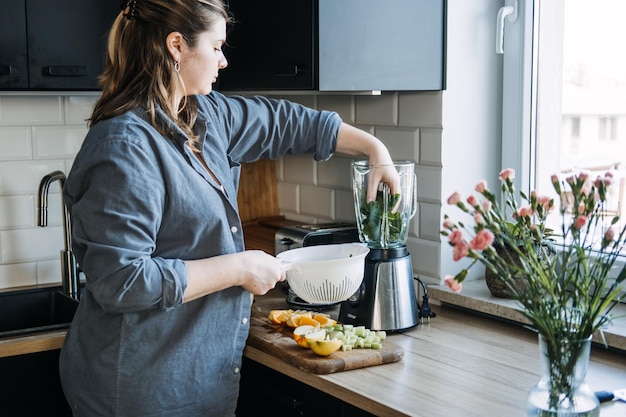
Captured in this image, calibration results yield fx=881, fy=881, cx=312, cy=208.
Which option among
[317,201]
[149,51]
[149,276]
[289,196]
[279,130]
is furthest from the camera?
[289,196]

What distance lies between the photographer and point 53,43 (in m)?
2.32

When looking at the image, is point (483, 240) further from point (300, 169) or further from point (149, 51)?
point (300, 169)

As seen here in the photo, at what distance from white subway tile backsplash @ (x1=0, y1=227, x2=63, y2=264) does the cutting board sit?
0.89 metres

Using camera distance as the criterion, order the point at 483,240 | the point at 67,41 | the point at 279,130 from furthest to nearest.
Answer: the point at 67,41
the point at 279,130
the point at 483,240

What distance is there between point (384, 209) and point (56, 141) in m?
1.09

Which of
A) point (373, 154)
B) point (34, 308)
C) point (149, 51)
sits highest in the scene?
point (149, 51)

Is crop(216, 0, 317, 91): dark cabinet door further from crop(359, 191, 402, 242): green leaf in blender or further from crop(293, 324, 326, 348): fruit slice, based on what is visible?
Answer: crop(293, 324, 326, 348): fruit slice

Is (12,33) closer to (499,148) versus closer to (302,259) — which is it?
(302,259)

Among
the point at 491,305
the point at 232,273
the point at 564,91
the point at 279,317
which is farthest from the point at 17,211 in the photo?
the point at 564,91

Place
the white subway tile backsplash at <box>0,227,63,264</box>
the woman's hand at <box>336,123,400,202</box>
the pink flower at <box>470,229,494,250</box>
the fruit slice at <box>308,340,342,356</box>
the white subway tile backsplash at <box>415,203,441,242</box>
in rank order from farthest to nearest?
the white subway tile backsplash at <box>0,227,63,264</box>, the white subway tile backsplash at <box>415,203,441,242</box>, the woman's hand at <box>336,123,400,202</box>, the fruit slice at <box>308,340,342,356</box>, the pink flower at <box>470,229,494,250</box>

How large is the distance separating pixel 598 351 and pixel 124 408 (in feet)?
3.42


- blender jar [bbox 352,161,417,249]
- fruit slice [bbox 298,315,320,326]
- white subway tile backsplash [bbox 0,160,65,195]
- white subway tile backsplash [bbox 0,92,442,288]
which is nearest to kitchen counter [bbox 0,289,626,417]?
fruit slice [bbox 298,315,320,326]

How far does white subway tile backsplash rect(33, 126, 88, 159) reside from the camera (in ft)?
8.55

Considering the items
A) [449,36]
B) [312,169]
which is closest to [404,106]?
[449,36]
